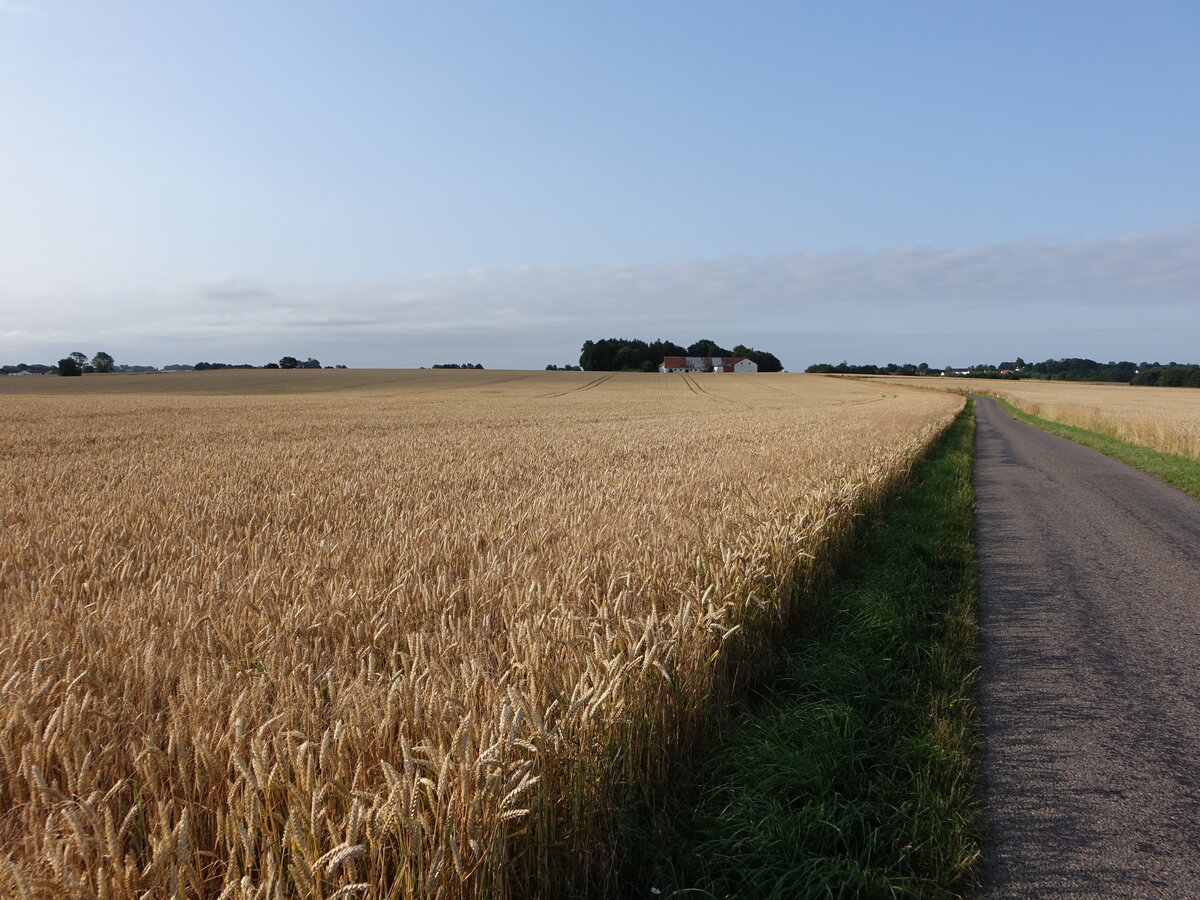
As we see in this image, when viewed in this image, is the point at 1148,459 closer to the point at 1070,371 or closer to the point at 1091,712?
the point at 1091,712

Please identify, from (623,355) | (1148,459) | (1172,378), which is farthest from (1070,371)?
(1148,459)

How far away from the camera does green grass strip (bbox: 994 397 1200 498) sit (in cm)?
1402

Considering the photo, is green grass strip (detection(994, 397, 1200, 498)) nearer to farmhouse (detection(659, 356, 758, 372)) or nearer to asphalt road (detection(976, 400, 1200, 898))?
asphalt road (detection(976, 400, 1200, 898))

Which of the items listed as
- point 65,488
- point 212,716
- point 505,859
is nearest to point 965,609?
point 505,859

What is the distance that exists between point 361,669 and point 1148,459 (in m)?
21.6

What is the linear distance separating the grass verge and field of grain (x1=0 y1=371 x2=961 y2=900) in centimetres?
28

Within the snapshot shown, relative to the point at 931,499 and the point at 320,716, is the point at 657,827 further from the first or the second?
the point at 931,499

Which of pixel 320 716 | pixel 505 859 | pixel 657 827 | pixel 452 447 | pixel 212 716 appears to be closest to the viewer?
pixel 505 859

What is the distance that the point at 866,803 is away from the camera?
2867 millimetres

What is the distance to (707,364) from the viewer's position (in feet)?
500

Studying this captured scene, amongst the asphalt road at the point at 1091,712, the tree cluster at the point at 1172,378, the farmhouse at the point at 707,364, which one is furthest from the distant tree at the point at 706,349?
the asphalt road at the point at 1091,712

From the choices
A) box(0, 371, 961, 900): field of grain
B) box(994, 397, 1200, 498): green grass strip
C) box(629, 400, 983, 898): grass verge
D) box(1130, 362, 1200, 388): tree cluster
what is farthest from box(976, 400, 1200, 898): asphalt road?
box(1130, 362, 1200, 388): tree cluster

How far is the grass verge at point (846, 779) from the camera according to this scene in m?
2.52

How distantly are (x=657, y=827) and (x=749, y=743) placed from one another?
0.81 m
